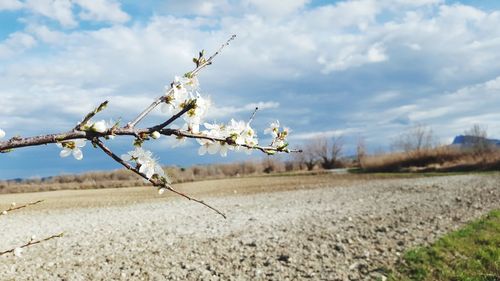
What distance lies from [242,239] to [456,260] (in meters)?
3.71

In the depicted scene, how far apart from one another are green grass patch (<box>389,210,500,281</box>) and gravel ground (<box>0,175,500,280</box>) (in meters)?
0.33

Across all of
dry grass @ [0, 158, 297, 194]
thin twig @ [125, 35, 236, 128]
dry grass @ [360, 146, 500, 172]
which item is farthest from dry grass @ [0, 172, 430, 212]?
thin twig @ [125, 35, 236, 128]

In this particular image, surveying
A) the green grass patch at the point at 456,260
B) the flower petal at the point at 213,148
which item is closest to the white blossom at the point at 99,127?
the flower petal at the point at 213,148

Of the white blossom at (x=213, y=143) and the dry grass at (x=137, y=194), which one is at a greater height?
the white blossom at (x=213, y=143)

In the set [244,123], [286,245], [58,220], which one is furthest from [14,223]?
[244,123]

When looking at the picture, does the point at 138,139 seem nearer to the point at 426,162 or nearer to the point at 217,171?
the point at 426,162

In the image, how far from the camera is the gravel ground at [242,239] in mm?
7266

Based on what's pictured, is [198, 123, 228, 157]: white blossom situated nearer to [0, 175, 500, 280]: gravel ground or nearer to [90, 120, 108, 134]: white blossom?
[90, 120, 108, 134]: white blossom

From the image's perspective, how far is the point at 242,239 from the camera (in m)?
9.20

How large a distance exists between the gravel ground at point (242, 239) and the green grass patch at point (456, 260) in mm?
325

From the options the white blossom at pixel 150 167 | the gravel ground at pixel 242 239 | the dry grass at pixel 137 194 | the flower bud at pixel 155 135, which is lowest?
the gravel ground at pixel 242 239

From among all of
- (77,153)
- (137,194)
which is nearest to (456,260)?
(77,153)

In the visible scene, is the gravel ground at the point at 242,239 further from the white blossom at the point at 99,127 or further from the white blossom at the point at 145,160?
the white blossom at the point at 99,127

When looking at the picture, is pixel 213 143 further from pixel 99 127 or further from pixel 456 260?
pixel 456 260
